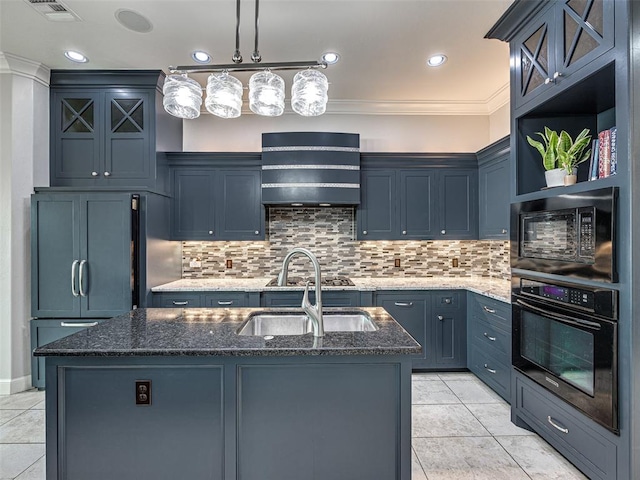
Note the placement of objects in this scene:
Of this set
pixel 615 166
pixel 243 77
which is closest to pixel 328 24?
pixel 243 77

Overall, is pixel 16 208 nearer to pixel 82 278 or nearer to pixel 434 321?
pixel 82 278

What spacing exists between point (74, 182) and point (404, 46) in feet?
10.9

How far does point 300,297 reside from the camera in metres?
3.47

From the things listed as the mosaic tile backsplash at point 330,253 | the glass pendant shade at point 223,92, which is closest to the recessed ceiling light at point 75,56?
the mosaic tile backsplash at point 330,253

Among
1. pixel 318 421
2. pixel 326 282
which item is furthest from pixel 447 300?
pixel 318 421

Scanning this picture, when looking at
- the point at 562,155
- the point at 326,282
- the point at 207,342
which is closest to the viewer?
the point at 207,342

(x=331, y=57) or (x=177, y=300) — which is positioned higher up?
(x=331, y=57)

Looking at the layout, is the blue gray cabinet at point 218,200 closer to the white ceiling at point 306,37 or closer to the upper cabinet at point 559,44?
the white ceiling at point 306,37

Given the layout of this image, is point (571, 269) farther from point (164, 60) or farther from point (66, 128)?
point (66, 128)

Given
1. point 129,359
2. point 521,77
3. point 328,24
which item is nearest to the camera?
point 129,359

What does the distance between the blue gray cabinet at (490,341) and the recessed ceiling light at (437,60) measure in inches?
86.1

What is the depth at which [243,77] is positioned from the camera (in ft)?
11.1

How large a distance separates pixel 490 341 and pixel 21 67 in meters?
4.94

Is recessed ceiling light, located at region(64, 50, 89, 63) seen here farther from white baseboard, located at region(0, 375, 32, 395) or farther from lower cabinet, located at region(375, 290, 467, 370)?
lower cabinet, located at region(375, 290, 467, 370)
